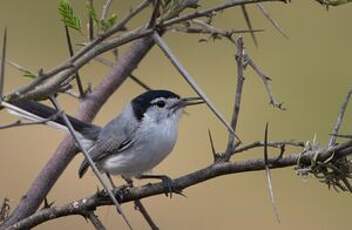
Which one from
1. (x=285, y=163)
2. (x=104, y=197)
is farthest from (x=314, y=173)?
(x=104, y=197)

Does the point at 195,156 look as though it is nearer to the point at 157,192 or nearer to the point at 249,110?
the point at 249,110

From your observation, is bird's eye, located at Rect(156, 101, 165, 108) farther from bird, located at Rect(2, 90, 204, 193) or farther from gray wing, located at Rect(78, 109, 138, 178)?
gray wing, located at Rect(78, 109, 138, 178)

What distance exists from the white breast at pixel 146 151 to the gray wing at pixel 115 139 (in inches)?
0.9

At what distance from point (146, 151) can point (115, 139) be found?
0.16 m

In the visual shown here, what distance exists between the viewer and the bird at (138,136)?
2.45m

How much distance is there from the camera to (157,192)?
4.02 ft

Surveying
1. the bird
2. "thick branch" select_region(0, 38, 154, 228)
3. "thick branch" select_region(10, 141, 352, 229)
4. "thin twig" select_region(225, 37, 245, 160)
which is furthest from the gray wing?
"thin twig" select_region(225, 37, 245, 160)

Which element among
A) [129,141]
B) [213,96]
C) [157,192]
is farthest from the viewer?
[213,96]

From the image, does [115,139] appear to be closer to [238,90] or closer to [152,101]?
[152,101]

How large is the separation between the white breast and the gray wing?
0.07 feet

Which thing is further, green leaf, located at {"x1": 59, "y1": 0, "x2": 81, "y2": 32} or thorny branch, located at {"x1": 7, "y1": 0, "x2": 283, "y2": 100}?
green leaf, located at {"x1": 59, "y1": 0, "x2": 81, "y2": 32}

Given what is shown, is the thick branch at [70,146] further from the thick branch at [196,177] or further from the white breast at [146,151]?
the white breast at [146,151]

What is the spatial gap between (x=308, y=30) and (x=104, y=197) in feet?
17.6

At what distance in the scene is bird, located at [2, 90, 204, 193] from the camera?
2.45m
